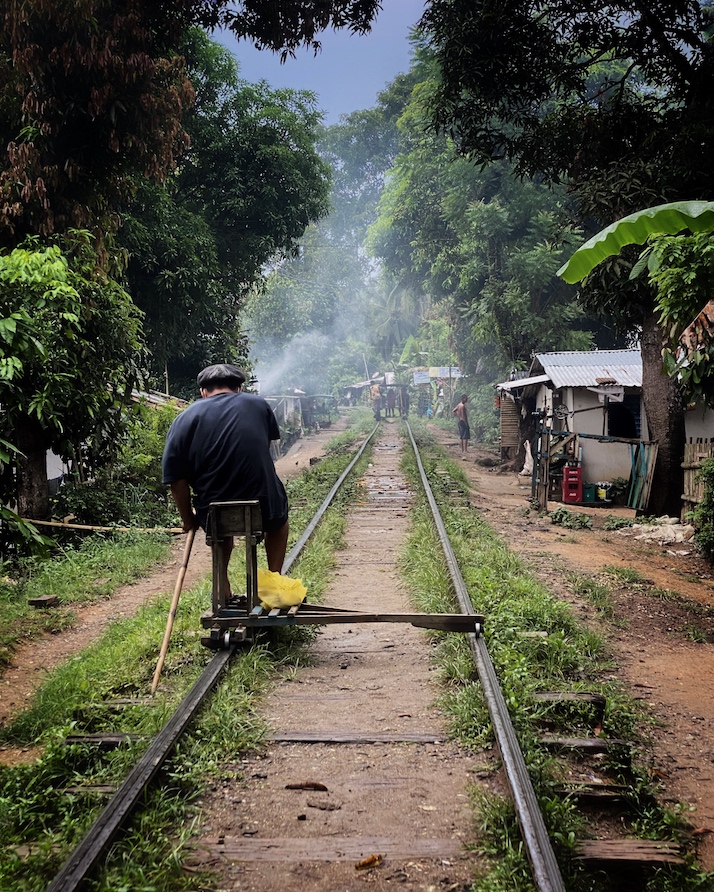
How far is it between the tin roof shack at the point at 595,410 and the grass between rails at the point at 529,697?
7085mm

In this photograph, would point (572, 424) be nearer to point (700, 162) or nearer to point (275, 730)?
point (700, 162)

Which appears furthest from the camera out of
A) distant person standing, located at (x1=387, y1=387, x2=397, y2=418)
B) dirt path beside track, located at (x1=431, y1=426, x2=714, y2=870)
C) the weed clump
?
distant person standing, located at (x1=387, y1=387, x2=397, y2=418)

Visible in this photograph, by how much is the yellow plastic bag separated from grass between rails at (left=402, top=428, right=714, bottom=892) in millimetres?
1075

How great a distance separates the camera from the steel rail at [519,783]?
2.55 meters

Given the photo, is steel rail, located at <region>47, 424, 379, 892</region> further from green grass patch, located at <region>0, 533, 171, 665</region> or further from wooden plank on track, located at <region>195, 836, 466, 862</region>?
green grass patch, located at <region>0, 533, 171, 665</region>

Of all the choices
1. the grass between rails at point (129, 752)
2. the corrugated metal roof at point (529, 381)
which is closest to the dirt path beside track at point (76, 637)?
the grass between rails at point (129, 752)

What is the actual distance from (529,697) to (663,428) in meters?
9.35

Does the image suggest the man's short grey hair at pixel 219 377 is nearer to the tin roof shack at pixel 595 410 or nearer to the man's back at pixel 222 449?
the man's back at pixel 222 449

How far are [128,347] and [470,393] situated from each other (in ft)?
97.1

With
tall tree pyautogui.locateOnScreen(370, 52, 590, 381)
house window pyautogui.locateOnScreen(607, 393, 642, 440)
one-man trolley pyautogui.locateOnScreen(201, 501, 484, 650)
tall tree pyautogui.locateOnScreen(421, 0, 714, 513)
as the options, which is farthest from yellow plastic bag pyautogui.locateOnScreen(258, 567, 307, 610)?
tall tree pyautogui.locateOnScreen(370, 52, 590, 381)


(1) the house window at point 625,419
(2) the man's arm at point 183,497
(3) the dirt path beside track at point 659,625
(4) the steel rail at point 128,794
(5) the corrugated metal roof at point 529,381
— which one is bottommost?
(3) the dirt path beside track at point 659,625

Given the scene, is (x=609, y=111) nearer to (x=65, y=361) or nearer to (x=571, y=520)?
(x=571, y=520)

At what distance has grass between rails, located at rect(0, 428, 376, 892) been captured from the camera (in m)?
2.74

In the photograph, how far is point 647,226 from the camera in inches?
Answer: 205
